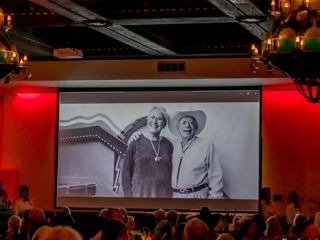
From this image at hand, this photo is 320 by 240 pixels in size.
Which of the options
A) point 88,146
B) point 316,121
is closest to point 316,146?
point 316,121

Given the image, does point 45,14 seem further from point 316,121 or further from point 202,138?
point 316,121

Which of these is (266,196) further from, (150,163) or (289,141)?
(150,163)

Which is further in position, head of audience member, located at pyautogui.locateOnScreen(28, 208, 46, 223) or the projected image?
the projected image

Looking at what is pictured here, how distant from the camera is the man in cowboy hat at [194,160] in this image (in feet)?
44.7

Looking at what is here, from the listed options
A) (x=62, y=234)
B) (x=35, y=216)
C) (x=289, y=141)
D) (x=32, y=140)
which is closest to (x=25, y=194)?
(x=32, y=140)

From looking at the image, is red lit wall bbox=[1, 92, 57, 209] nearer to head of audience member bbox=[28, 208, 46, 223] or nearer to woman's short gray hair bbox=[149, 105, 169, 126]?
woman's short gray hair bbox=[149, 105, 169, 126]

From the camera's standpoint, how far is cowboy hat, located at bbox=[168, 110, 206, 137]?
13.6 meters

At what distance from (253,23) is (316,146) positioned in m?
4.21

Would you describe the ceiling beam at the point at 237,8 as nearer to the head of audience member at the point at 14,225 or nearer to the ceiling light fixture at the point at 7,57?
the ceiling light fixture at the point at 7,57

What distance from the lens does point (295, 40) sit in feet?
17.9

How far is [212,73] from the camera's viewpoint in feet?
40.9

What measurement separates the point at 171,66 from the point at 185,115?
128cm

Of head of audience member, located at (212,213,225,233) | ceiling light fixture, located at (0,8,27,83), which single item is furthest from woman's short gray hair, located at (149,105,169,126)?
ceiling light fixture, located at (0,8,27,83)

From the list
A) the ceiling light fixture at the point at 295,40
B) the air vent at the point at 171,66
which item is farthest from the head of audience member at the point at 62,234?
the air vent at the point at 171,66
